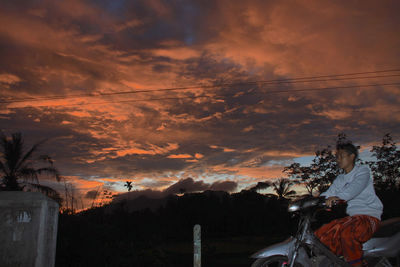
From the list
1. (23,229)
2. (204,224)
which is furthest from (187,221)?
(23,229)

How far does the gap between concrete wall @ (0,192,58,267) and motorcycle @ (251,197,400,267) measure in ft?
11.8

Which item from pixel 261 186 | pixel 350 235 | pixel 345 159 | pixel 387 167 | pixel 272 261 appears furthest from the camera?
pixel 261 186

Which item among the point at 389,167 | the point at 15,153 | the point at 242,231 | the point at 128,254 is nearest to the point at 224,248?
the point at 242,231

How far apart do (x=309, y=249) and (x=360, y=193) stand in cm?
80

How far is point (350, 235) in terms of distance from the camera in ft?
13.2

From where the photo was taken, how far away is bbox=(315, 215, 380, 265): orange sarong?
4.00 meters

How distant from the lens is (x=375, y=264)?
428 cm

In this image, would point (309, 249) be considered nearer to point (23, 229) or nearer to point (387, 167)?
point (23, 229)

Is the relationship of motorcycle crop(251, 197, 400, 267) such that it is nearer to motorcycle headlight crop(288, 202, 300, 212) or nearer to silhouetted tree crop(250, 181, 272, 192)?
motorcycle headlight crop(288, 202, 300, 212)

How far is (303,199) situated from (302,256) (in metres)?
0.58

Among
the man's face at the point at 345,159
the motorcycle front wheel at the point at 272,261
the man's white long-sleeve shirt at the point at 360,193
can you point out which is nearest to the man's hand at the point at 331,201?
the man's white long-sleeve shirt at the point at 360,193

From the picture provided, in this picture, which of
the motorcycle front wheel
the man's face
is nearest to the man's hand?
the man's face

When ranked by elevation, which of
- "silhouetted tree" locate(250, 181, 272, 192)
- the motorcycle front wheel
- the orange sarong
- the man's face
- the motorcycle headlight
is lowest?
the motorcycle front wheel

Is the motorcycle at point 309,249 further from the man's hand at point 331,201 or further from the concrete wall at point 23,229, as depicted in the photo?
the concrete wall at point 23,229
